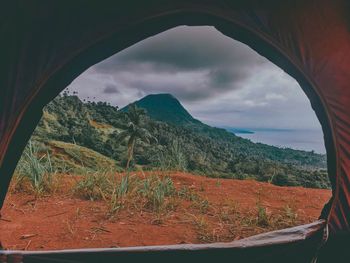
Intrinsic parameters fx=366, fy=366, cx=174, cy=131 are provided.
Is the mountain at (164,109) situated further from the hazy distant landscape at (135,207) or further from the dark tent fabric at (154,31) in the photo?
the dark tent fabric at (154,31)

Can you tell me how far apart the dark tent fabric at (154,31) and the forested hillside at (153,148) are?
2549 millimetres

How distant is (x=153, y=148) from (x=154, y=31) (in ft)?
55.8

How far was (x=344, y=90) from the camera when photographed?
7.84 feet

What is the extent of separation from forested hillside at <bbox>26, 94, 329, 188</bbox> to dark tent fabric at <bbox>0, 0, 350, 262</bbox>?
2.55 meters

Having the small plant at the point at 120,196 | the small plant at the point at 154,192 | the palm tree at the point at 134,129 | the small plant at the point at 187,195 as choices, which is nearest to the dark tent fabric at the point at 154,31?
the small plant at the point at 120,196

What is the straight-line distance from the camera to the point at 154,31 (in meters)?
2.51

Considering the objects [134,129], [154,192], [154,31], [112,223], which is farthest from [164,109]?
[154,31]

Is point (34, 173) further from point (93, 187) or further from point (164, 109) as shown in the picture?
point (164, 109)

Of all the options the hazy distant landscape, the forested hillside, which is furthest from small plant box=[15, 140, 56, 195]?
the forested hillside

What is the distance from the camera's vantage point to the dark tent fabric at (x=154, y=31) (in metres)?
2.28

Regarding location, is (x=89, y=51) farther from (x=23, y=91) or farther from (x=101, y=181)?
(x=101, y=181)

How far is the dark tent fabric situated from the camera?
2281 mm

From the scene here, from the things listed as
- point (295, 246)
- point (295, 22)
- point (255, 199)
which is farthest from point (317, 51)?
point (255, 199)

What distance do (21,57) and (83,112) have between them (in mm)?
28536
